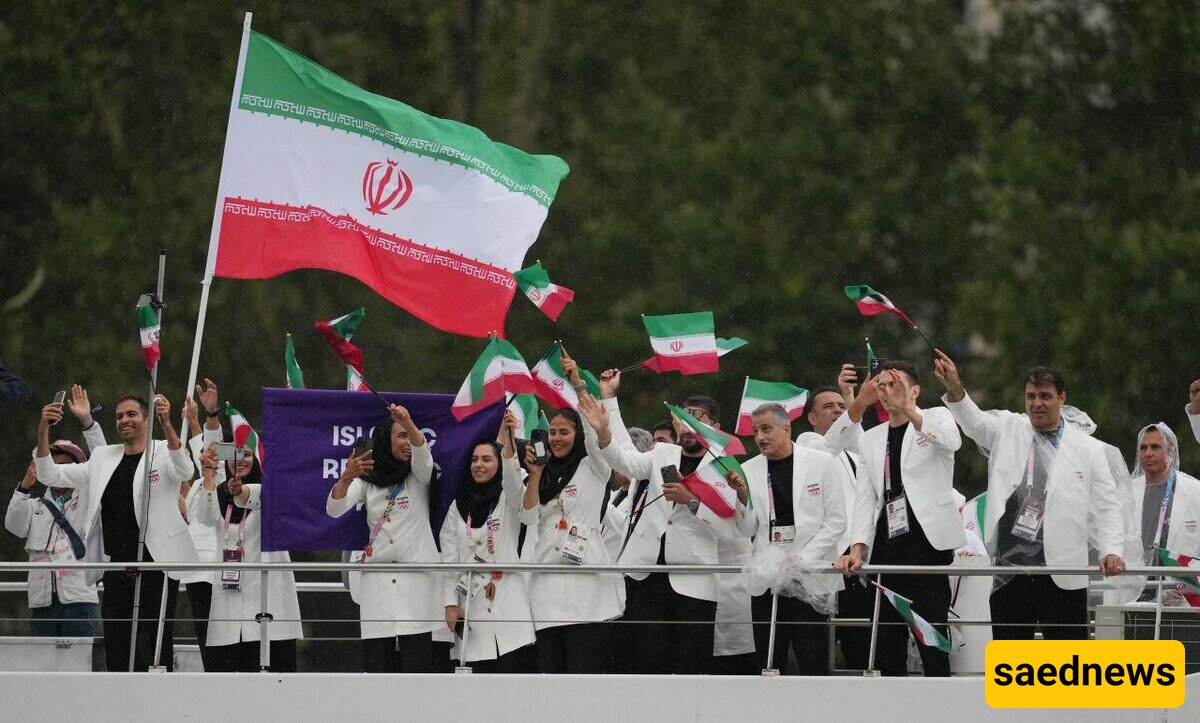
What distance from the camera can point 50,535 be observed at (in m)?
13.8

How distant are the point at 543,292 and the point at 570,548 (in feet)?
5.19

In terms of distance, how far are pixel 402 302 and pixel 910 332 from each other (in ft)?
37.4

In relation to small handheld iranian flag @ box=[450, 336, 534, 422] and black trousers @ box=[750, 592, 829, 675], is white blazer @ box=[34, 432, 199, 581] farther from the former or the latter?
black trousers @ box=[750, 592, 829, 675]

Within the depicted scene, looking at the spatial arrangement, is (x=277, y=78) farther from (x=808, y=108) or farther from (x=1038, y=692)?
(x=808, y=108)

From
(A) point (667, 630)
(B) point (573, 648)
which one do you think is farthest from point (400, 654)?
Answer: (A) point (667, 630)

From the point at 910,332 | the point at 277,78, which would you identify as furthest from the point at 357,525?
the point at 910,332

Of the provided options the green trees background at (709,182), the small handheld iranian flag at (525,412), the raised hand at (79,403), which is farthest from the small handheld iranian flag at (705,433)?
the green trees background at (709,182)

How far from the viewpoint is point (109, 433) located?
2352 centimetres

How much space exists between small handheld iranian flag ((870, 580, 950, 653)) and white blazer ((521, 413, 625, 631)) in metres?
1.55

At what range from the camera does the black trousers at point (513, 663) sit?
11.5 m

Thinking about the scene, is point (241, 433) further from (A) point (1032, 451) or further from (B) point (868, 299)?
(A) point (1032, 451)

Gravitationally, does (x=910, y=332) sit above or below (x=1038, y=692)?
above

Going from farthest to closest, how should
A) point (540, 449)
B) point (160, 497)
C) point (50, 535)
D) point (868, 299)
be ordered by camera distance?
1. point (50, 535)
2. point (160, 497)
3. point (868, 299)
4. point (540, 449)

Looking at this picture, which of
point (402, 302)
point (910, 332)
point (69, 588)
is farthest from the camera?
point (910, 332)
